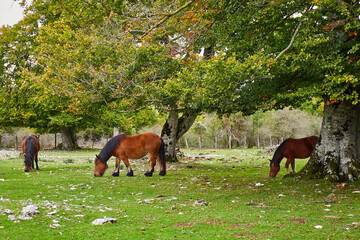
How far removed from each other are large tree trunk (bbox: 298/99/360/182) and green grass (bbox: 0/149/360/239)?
72 centimetres

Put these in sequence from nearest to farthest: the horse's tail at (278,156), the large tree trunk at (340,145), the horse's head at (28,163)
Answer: the large tree trunk at (340,145) < the horse's tail at (278,156) < the horse's head at (28,163)

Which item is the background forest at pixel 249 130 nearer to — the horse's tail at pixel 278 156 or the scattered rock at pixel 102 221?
the horse's tail at pixel 278 156

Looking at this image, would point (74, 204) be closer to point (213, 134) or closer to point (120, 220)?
point (120, 220)

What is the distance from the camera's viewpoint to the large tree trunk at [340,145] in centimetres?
1088

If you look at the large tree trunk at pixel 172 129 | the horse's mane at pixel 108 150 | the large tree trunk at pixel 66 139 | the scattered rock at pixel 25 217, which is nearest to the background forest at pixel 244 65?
the horse's mane at pixel 108 150

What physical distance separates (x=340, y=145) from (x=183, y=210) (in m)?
7.25

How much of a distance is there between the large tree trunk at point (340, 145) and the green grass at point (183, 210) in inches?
28.2

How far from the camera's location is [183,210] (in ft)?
23.1

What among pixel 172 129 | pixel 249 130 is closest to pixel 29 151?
pixel 172 129

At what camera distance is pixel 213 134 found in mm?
60812

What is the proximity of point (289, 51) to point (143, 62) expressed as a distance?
241 inches

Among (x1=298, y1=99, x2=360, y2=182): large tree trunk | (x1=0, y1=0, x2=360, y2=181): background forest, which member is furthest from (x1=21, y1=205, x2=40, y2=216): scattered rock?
(x1=298, y1=99, x2=360, y2=182): large tree trunk

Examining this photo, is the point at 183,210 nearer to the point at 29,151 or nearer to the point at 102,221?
the point at 102,221

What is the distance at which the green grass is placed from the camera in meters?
5.13
